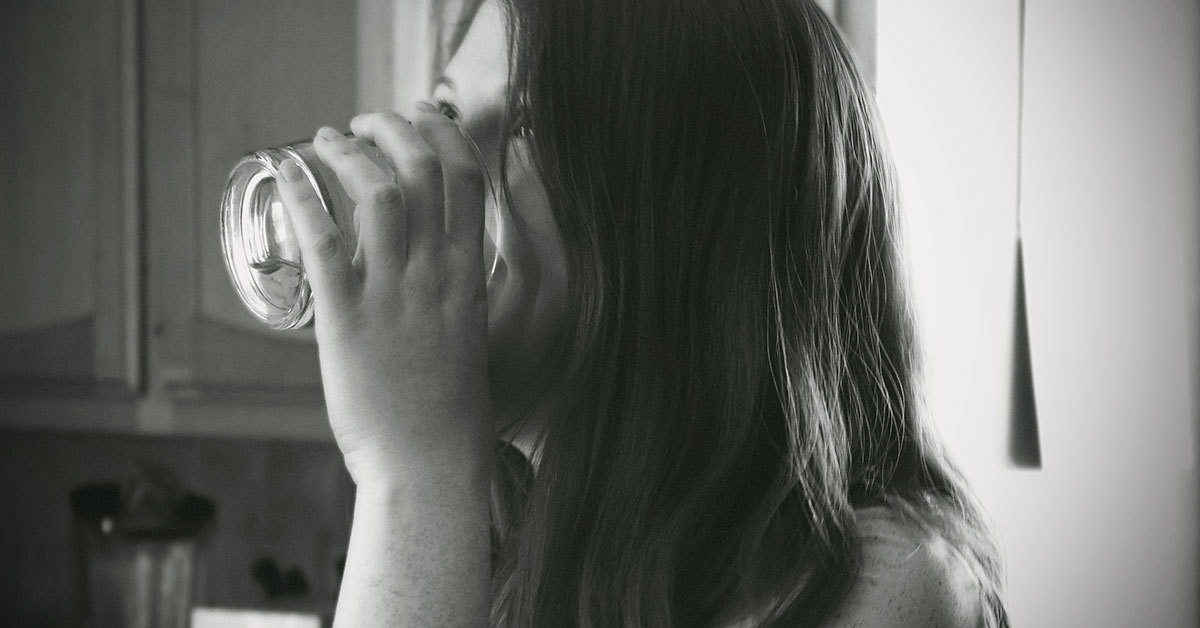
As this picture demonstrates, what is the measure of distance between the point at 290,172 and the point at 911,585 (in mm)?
394

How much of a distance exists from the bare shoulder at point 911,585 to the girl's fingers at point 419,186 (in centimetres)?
28

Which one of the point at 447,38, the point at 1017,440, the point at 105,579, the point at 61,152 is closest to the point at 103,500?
the point at 105,579

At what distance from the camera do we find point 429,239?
0.53 m

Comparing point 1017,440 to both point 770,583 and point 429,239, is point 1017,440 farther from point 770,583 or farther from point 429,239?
point 429,239

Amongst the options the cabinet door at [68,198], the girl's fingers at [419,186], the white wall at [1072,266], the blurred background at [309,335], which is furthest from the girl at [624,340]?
the cabinet door at [68,198]

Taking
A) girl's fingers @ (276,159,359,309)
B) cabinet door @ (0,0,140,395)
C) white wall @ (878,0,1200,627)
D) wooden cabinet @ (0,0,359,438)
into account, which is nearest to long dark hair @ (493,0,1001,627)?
girl's fingers @ (276,159,359,309)

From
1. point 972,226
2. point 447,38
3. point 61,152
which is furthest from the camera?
point 61,152

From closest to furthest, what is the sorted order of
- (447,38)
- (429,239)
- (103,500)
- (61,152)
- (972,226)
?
(429,239), (972,226), (447,38), (61,152), (103,500)

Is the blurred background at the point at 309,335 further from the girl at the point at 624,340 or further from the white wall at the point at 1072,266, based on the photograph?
the girl at the point at 624,340

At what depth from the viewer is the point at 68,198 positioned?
6.52ft

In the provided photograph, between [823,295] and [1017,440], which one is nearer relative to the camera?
[823,295]

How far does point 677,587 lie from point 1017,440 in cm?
55

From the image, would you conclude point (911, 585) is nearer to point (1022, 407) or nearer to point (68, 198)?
point (1022, 407)

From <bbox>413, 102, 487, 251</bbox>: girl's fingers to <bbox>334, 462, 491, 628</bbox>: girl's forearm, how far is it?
0.12m
